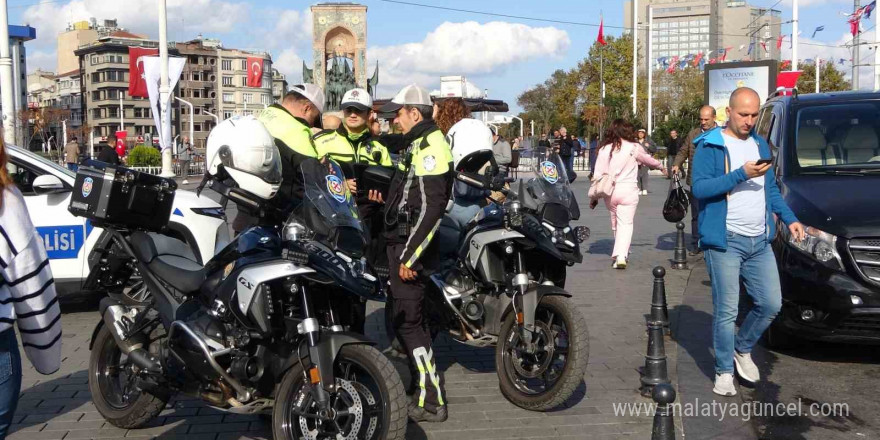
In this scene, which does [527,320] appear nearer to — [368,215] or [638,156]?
[368,215]

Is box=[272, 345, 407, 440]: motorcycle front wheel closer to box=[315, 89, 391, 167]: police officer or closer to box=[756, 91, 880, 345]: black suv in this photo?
box=[315, 89, 391, 167]: police officer

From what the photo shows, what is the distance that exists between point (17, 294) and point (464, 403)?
327cm

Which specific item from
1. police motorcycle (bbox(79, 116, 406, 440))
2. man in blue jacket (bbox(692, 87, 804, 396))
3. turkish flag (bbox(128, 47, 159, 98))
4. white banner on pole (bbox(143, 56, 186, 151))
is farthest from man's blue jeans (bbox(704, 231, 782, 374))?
turkish flag (bbox(128, 47, 159, 98))

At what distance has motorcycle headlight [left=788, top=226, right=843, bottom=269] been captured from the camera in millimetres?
6523

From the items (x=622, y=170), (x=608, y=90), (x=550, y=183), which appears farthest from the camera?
(x=608, y=90)

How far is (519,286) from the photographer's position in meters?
5.71

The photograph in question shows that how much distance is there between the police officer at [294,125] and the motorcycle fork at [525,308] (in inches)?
59.9

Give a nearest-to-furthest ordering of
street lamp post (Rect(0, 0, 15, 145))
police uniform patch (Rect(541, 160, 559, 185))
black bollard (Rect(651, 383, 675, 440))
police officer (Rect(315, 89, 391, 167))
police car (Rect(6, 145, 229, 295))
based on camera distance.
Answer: black bollard (Rect(651, 383, 675, 440)) → police uniform patch (Rect(541, 160, 559, 185)) → police officer (Rect(315, 89, 391, 167)) → police car (Rect(6, 145, 229, 295)) → street lamp post (Rect(0, 0, 15, 145))

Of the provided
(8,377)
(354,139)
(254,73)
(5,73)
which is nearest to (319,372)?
(8,377)

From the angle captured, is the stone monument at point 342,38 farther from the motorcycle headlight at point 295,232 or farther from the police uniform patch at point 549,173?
the motorcycle headlight at point 295,232

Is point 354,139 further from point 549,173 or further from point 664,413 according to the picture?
point 664,413

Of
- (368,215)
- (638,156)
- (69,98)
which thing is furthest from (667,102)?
(69,98)

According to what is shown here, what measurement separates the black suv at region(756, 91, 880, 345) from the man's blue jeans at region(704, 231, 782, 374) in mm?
790

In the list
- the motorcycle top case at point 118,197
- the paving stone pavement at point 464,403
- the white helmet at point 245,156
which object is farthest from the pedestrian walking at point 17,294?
the paving stone pavement at point 464,403
